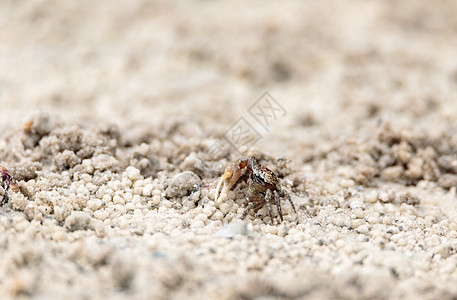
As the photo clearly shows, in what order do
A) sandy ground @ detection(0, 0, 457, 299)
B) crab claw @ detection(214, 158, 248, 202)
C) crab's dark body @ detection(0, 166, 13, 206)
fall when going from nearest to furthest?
sandy ground @ detection(0, 0, 457, 299)
crab's dark body @ detection(0, 166, 13, 206)
crab claw @ detection(214, 158, 248, 202)

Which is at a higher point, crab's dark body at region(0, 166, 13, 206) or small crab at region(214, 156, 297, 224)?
crab's dark body at region(0, 166, 13, 206)

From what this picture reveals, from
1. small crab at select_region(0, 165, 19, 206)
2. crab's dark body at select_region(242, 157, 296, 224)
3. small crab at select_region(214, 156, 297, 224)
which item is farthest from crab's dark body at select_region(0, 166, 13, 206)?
crab's dark body at select_region(242, 157, 296, 224)

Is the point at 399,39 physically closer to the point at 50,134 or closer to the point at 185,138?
the point at 185,138

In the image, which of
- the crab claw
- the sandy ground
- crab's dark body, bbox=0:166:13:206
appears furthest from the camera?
the crab claw

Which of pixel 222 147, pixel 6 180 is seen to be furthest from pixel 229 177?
pixel 6 180

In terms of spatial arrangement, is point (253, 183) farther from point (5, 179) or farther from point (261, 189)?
point (5, 179)

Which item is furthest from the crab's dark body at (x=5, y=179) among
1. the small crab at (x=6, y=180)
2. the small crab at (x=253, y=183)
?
the small crab at (x=253, y=183)

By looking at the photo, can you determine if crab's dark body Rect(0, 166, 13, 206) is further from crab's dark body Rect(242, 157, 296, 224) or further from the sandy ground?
crab's dark body Rect(242, 157, 296, 224)

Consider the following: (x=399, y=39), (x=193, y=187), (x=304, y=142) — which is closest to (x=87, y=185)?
(x=193, y=187)

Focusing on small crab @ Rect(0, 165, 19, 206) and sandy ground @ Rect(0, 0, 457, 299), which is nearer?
sandy ground @ Rect(0, 0, 457, 299)
